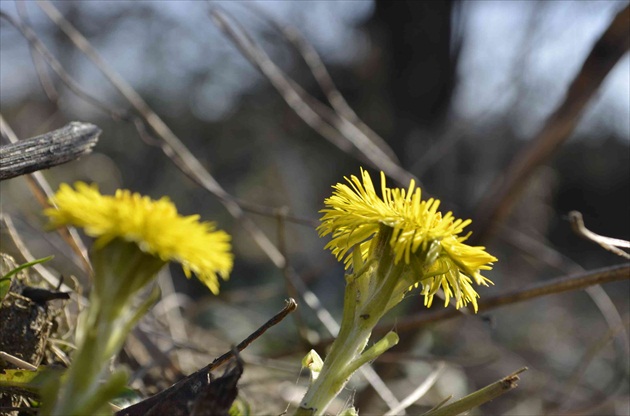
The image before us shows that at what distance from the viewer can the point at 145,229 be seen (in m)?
0.44

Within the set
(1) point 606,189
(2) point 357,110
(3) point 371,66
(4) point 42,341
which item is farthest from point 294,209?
(4) point 42,341

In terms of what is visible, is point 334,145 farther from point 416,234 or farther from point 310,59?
point 416,234

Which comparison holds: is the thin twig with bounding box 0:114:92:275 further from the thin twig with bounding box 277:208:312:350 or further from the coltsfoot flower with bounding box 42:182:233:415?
the coltsfoot flower with bounding box 42:182:233:415

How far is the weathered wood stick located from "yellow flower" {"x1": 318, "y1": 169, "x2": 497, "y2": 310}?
0.33m

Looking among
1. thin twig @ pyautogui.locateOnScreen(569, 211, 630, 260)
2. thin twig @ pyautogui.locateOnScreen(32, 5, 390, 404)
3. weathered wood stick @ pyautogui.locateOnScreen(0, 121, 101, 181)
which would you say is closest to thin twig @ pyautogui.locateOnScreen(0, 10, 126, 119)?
thin twig @ pyautogui.locateOnScreen(32, 5, 390, 404)

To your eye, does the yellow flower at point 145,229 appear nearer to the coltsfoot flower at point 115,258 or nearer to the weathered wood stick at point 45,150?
the coltsfoot flower at point 115,258

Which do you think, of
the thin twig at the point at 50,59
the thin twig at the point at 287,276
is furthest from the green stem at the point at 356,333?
the thin twig at the point at 50,59

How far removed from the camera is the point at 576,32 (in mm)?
3420

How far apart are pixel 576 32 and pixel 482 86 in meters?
1.22

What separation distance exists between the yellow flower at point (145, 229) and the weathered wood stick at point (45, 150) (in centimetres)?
32

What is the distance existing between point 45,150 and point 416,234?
1.38 ft

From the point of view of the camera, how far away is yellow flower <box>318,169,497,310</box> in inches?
21.9

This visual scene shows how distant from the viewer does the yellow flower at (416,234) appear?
557 mm

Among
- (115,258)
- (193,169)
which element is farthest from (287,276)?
(115,258)
